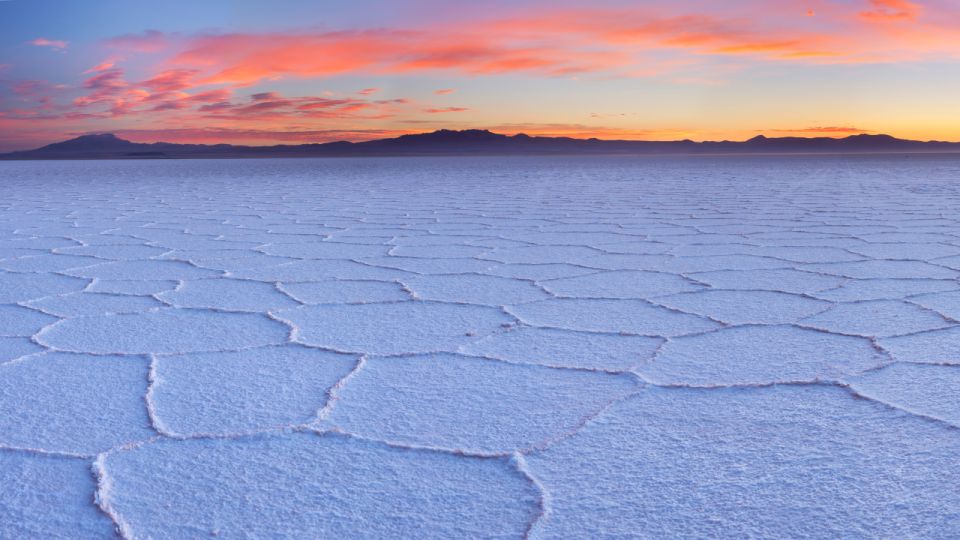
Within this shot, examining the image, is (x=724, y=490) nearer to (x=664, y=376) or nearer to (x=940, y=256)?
(x=664, y=376)

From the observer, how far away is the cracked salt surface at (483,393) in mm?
908

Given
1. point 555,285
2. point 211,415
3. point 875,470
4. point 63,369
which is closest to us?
point 875,470

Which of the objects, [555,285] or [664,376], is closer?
[664,376]

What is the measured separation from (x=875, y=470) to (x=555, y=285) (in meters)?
1.26

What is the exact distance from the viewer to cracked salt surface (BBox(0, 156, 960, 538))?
91 centimetres

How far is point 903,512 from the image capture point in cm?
89

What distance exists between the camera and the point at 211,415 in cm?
120

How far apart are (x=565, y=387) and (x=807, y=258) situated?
1651 millimetres

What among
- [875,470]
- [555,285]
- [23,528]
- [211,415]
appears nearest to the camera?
[23,528]

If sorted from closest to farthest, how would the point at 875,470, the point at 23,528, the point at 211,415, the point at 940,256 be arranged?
the point at 23,528 < the point at 875,470 < the point at 211,415 < the point at 940,256

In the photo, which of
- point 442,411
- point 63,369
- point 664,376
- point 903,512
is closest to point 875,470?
point 903,512

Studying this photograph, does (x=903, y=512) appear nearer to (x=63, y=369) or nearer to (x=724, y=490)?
(x=724, y=490)

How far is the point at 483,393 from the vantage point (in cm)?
129

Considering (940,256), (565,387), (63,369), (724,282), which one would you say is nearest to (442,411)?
(565,387)
